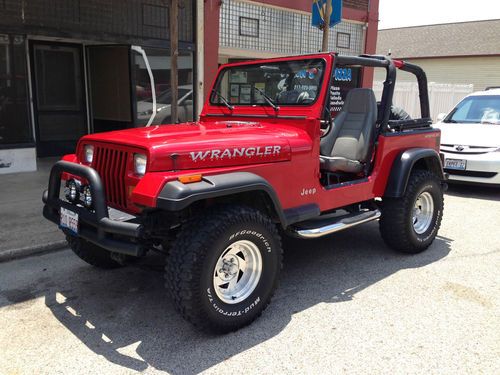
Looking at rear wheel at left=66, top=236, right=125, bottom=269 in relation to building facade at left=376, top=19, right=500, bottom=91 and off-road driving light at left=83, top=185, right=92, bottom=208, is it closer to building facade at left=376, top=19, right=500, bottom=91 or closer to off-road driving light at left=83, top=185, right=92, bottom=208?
off-road driving light at left=83, top=185, right=92, bottom=208

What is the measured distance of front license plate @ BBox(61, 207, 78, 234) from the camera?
3076 millimetres

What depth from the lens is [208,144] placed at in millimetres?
3041

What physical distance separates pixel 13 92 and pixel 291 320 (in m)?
6.31

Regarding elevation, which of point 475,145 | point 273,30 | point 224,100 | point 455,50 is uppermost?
point 455,50

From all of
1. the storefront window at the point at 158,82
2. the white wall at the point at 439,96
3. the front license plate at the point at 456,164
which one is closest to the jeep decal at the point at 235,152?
the front license plate at the point at 456,164

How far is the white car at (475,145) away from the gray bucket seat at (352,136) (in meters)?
3.59

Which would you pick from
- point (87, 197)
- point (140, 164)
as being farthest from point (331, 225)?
point (87, 197)

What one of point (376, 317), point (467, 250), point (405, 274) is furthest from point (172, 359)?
point (467, 250)

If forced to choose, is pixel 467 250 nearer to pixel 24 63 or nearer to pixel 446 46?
pixel 24 63

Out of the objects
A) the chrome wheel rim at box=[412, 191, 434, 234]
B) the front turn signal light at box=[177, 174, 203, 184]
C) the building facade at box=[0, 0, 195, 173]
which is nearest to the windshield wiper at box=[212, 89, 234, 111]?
the front turn signal light at box=[177, 174, 203, 184]

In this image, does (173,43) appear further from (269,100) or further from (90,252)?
(90,252)

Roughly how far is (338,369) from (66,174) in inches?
91.7

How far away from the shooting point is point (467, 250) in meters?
4.77

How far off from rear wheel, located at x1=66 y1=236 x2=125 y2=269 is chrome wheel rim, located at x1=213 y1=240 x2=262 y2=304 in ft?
3.61
